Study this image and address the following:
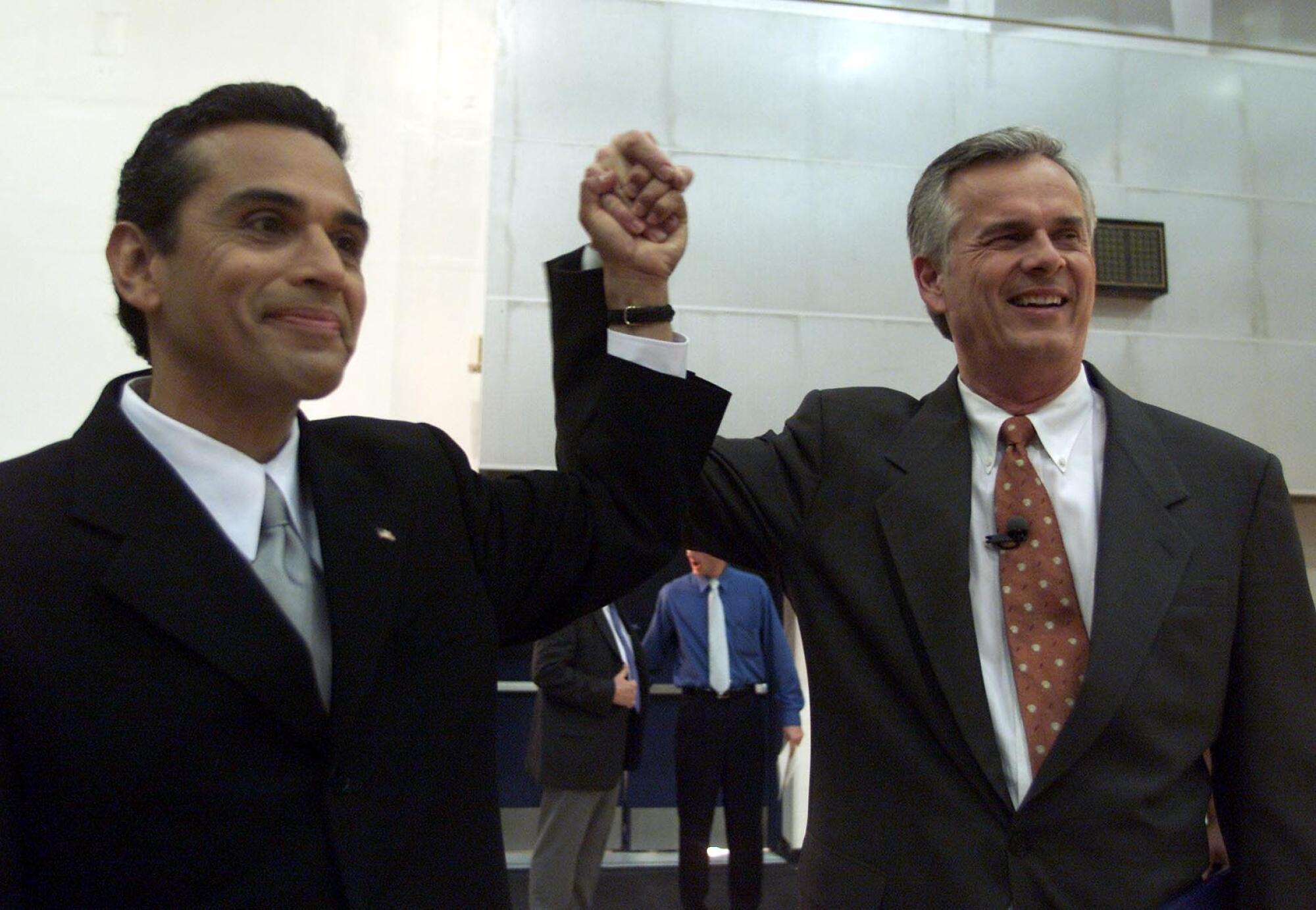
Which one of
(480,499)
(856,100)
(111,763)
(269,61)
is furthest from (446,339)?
(111,763)

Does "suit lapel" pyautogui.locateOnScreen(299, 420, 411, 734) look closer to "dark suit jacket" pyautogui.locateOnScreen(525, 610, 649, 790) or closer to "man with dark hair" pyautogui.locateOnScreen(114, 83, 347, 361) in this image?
"man with dark hair" pyautogui.locateOnScreen(114, 83, 347, 361)

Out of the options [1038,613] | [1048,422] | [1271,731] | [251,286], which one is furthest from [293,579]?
[1271,731]

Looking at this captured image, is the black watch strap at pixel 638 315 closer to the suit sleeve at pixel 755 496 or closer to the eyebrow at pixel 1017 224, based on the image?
the suit sleeve at pixel 755 496

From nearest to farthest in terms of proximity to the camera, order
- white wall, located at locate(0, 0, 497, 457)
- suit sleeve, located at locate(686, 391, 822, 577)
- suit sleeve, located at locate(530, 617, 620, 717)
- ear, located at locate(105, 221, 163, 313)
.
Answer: ear, located at locate(105, 221, 163, 313)
suit sleeve, located at locate(686, 391, 822, 577)
suit sleeve, located at locate(530, 617, 620, 717)
white wall, located at locate(0, 0, 497, 457)

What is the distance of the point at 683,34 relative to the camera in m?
5.53

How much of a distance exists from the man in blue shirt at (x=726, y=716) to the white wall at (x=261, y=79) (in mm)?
1767

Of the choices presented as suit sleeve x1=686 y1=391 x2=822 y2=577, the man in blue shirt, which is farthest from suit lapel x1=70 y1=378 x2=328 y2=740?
the man in blue shirt

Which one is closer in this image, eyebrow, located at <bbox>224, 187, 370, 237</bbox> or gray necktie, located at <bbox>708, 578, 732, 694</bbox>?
eyebrow, located at <bbox>224, 187, 370, 237</bbox>

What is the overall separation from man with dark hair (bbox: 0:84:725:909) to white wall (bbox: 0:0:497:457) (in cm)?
431

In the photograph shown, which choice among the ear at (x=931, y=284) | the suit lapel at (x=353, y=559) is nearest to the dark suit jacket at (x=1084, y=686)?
the ear at (x=931, y=284)

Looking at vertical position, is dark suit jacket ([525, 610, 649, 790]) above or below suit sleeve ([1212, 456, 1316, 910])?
below

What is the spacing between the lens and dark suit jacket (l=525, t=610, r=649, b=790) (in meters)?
4.15

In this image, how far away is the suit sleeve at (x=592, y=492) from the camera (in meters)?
1.25

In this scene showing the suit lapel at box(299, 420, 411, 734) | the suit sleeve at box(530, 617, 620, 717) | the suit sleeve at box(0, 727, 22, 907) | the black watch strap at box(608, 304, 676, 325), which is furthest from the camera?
the suit sleeve at box(530, 617, 620, 717)
